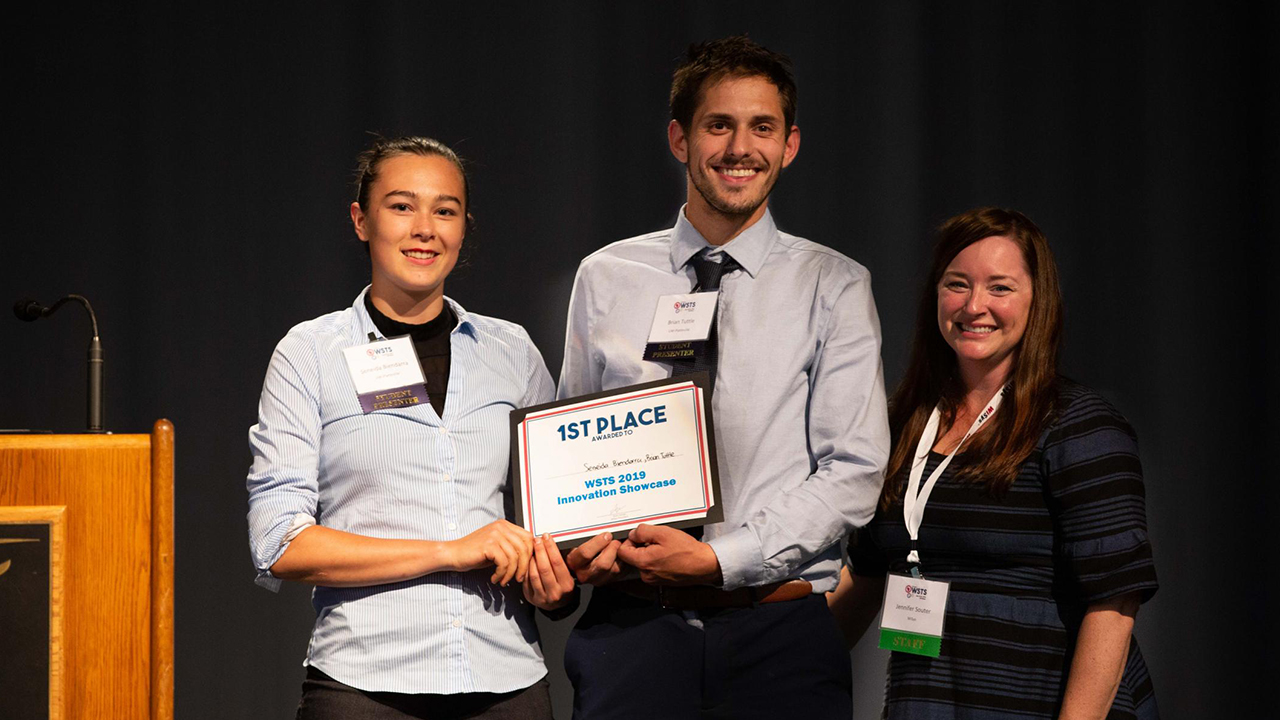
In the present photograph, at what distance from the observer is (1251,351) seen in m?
3.73

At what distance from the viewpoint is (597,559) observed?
187 centimetres

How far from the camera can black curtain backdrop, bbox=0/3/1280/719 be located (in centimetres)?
370

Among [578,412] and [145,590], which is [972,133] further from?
[145,590]

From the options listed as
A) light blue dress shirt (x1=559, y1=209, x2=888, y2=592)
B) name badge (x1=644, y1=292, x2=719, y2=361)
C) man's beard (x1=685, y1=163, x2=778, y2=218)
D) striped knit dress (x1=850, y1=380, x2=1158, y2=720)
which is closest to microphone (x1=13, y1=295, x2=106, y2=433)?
light blue dress shirt (x1=559, y1=209, x2=888, y2=592)

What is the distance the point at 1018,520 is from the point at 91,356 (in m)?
2.05

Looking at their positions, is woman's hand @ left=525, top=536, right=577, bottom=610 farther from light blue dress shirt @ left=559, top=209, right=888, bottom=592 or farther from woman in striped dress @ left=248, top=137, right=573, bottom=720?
light blue dress shirt @ left=559, top=209, right=888, bottom=592

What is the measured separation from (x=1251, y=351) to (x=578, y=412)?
2.84 meters

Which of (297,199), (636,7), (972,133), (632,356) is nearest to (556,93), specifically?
(636,7)

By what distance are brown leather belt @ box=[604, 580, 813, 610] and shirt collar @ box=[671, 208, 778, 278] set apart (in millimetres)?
586

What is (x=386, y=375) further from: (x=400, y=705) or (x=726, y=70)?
(x=726, y=70)

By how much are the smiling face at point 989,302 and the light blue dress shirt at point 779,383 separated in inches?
9.4

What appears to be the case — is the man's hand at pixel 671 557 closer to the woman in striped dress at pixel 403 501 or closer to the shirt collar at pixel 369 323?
the woman in striped dress at pixel 403 501

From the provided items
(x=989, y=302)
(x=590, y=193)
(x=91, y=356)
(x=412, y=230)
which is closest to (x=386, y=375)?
(x=412, y=230)

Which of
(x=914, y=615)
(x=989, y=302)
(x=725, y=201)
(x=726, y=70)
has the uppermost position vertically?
(x=726, y=70)
